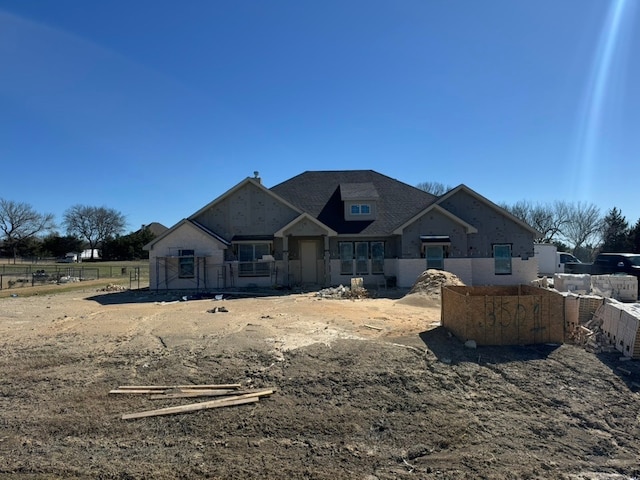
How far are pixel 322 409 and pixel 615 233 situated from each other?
172 feet

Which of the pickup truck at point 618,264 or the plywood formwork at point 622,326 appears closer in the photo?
the plywood formwork at point 622,326

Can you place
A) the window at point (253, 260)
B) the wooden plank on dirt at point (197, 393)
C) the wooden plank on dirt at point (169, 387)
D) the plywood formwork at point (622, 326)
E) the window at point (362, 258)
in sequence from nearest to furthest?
the wooden plank on dirt at point (197, 393), the wooden plank on dirt at point (169, 387), the plywood formwork at point (622, 326), the window at point (253, 260), the window at point (362, 258)

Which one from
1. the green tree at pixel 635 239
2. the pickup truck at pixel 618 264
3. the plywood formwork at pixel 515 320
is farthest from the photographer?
the green tree at pixel 635 239

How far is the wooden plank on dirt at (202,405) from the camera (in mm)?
5930

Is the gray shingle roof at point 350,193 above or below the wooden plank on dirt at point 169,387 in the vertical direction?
above

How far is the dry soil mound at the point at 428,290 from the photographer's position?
1569cm

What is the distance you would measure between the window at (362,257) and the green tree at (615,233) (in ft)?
111

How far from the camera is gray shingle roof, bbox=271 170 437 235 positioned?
79.8 feet

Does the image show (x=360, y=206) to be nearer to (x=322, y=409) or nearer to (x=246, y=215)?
(x=246, y=215)

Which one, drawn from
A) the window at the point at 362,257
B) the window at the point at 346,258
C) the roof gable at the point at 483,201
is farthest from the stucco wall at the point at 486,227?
the window at the point at 346,258

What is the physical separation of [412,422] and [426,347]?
3094mm

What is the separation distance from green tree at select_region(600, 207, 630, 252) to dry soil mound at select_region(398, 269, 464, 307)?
119ft

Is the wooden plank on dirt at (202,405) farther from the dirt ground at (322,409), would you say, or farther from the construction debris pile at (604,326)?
the construction debris pile at (604,326)

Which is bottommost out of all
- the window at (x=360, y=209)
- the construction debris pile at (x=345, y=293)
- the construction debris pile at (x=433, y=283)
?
the construction debris pile at (x=345, y=293)
